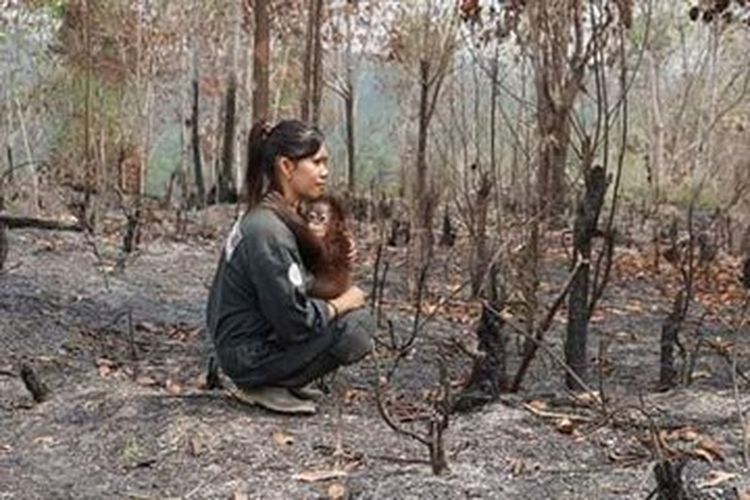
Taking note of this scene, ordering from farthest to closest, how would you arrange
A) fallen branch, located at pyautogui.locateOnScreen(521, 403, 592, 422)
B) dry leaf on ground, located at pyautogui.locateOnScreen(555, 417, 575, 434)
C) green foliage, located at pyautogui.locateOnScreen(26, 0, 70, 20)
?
green foliage, located at pyautogui.locateOnScreen(26, 0, 70, 20) < fallen branch, located at pyautogui.locateOnScreen(521, 403, 592, 422) < dry leaf on ground, located at pyautogui.locateOnScreen(555, 417, 575, 434)

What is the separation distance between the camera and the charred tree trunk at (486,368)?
487cm

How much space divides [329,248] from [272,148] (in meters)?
0.43

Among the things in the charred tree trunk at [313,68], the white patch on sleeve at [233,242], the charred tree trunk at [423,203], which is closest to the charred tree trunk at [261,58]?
the charred tree trunk at [313,68]

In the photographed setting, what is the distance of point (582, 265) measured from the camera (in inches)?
202

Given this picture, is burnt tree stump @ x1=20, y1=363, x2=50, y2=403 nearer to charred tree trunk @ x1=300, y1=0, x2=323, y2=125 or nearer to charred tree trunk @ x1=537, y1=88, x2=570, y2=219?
charred tree trunk @ x1=537, y1=88, x2=570, y2=219

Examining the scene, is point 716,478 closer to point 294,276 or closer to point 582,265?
point 582,265

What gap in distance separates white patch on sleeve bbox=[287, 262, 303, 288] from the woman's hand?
204 mm

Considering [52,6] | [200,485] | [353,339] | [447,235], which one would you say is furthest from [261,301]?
[52,6]

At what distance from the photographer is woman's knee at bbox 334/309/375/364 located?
4.76 metres

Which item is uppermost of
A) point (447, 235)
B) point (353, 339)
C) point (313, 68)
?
point (313, 68)

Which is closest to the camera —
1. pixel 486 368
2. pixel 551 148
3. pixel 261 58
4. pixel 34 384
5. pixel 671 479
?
Answer: pixel 671 479

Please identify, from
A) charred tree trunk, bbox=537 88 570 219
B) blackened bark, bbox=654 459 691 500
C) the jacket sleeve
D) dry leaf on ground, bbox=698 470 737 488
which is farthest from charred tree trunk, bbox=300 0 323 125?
blackened bark, bbox=654 459 691 500

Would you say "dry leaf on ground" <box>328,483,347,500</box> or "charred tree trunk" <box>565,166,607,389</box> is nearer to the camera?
"dry leaf on ground" <box>328,483,347,500</box>

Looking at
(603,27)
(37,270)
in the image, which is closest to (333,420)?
(603,27)
